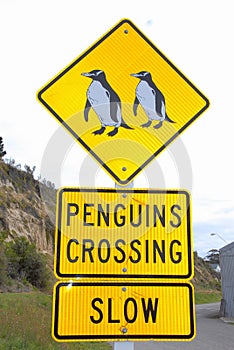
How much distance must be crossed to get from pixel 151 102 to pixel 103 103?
0.83 feet

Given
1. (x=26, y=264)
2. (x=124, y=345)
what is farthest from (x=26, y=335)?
(x=26, y=264)

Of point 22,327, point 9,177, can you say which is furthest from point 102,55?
point 9,177

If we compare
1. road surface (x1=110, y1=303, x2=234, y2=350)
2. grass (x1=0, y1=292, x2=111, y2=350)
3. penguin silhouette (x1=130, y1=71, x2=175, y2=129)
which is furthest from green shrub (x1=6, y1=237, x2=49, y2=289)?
penguin silhouette (x1=130, y1=71, x2=175, y2=129)

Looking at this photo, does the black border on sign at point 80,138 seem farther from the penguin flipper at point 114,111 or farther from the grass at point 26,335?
the grass at point 26,335

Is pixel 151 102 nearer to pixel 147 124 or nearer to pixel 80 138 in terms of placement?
pixel 147 124

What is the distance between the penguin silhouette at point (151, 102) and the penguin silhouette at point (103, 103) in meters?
0.10

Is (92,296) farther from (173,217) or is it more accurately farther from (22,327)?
(22,327)

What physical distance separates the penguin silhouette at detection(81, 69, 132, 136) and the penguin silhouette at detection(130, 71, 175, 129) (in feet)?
0.33

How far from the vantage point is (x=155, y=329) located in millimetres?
2062

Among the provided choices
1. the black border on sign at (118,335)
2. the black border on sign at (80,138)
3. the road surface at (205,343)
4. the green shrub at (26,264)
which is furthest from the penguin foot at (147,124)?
the green shrub at (26,264)

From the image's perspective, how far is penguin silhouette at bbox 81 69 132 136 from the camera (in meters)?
2.23

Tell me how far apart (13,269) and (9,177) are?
46.0ft

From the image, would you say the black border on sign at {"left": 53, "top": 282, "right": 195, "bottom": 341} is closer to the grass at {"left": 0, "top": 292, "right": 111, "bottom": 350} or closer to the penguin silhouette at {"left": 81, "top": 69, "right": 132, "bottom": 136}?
the penguin silhouette at {"left": 81, "top": 69, "right": 132, "bottom": 136}

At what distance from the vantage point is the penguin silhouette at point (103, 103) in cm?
223
